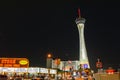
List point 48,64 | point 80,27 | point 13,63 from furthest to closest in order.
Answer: point 80,27
point 48,64
point 13,63

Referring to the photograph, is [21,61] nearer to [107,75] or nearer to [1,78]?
[1,78]

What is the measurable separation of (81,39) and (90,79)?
14596 centimetres

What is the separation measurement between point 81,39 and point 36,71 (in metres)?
104

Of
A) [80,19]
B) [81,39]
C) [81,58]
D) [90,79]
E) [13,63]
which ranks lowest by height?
[90,79]

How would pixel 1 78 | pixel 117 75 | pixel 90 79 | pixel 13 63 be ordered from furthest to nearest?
pixel 13 63 < pixel 90 79 < pixel 1 78 < pixel 117 75

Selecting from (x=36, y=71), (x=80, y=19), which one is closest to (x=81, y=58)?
(x=80, y=19)

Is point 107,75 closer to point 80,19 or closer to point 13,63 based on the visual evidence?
point 13,63

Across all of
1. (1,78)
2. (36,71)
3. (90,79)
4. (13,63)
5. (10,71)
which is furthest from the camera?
(36,71)

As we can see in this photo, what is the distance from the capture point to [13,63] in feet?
181

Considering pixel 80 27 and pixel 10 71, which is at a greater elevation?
pixel 80 27

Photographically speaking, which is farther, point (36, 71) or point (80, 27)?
point (80, 27)

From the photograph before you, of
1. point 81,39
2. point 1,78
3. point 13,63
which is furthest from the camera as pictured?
point 81,39

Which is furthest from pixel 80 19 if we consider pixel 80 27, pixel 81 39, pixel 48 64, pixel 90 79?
pixel 90 79

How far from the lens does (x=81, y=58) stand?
602ft
